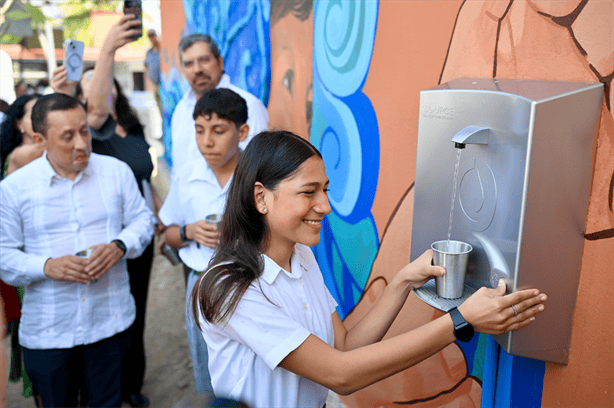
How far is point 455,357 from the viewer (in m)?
2.01

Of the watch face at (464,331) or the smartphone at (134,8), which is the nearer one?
the watch face at (464,331)

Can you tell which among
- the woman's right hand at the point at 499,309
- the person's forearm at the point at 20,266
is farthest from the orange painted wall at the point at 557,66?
the person's forearm at the point at 20,266

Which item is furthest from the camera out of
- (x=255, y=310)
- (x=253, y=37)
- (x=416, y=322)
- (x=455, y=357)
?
(x=253, y=37)

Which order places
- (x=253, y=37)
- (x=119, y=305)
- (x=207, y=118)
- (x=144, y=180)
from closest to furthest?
(x=207, y=118) → (x=119, y=305) → (x=144, y=180) → (x=253, y=37)

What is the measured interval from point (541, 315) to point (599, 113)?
1.97 feet

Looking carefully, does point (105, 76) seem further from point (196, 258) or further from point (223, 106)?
point (196, 258)

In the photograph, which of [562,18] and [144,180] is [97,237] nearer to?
[144,180]

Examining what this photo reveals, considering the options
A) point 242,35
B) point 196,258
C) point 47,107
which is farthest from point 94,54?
point 196,258

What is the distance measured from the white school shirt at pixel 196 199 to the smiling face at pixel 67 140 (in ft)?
1.75

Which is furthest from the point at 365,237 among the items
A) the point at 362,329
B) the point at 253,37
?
the point at 253,37

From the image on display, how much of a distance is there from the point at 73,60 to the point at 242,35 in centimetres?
162

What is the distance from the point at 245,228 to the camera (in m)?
1.56

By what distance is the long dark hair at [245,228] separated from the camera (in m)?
1.38

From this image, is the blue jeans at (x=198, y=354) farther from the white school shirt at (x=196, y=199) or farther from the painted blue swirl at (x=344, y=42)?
the painted blue swirl at (x=344, y=42)
